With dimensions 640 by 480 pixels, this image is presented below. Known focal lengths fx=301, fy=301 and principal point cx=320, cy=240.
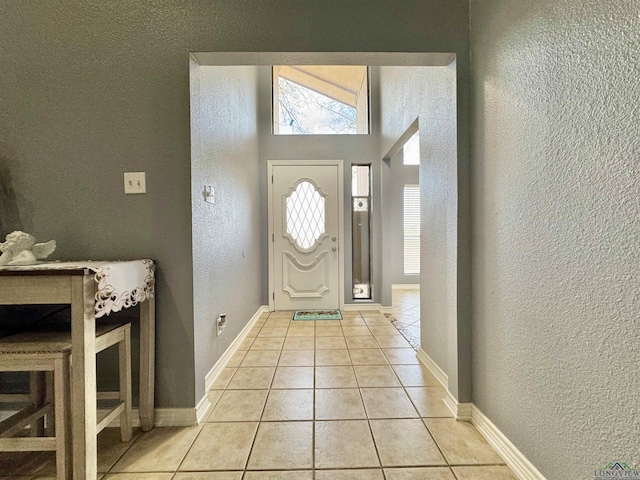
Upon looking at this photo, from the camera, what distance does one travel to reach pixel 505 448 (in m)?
1.28

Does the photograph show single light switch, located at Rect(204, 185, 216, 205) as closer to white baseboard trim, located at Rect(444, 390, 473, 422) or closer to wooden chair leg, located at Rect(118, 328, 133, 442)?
wooden chair leg, located at Rect(118, 328, 133, 442)

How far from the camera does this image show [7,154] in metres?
1.51

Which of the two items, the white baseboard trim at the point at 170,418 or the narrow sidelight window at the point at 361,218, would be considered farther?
the narrow sidelight window at the point at 361,218

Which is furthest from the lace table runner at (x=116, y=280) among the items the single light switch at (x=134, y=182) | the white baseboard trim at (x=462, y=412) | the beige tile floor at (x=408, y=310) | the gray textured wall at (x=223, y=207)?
the beige tile floor at (x=408, y=310)

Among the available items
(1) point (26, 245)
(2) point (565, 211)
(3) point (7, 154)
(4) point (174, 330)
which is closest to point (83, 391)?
(4) point (174, 330)

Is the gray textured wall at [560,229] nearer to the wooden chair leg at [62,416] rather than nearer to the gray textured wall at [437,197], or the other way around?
the gray textured wall at [437,197]

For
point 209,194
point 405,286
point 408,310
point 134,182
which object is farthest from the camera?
point 405,286

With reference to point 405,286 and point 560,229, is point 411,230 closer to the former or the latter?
point 405,286

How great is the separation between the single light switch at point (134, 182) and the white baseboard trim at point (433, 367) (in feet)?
6.66

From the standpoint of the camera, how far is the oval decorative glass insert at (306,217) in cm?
399

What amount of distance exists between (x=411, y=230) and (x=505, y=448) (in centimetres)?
479

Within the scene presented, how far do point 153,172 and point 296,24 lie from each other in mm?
1060

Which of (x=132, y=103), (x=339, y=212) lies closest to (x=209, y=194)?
(x=132, y=103)

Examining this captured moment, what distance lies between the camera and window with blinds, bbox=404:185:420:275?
584 cm
